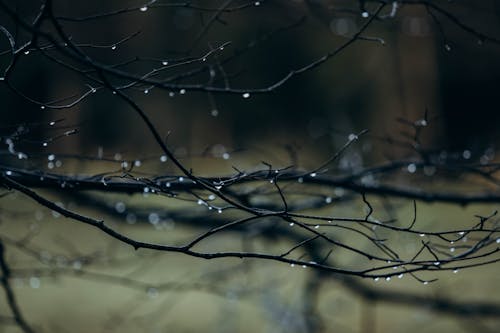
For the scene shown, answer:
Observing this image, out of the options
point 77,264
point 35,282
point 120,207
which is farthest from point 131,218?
point 35,282

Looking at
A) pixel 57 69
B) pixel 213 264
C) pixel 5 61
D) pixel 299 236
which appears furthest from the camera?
pixel 57 69

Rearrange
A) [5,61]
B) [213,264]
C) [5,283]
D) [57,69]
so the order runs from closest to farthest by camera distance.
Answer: [5,283] < [213,264] < [5,61] < [57,69]

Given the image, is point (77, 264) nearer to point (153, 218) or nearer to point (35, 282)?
point (153, 218)

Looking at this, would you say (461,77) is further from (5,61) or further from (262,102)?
(5,61)

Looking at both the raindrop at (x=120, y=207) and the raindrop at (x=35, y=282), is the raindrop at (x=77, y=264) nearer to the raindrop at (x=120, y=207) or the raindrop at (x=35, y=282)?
the raindrop at (x=35, y=282)

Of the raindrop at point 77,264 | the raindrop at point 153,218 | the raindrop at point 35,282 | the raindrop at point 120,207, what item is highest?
the raindrop at point 120,207

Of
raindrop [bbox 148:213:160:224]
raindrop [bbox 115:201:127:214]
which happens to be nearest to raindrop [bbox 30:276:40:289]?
raindrop [bbox 115:201:127:214]

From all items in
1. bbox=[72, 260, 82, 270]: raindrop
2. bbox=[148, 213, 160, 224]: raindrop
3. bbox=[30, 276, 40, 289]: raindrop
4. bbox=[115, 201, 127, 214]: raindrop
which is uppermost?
bbox=[115, 201, 127, 214]: raindrop

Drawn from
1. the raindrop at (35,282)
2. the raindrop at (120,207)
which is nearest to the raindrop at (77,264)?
the raindrop at (35,282)

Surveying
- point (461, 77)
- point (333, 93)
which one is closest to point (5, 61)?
point (333, 93)

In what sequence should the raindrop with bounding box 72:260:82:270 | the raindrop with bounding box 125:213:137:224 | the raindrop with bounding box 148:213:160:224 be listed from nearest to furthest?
the raindrop with bounding box 72:260:82:270, the raindrop with bounding box 148:213:160:224, the raindrop with bounding box 125:213:137:224

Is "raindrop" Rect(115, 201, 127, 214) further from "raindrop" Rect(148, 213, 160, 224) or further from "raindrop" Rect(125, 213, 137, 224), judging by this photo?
"raindrop" Rect(148, 213, 160, 224)
